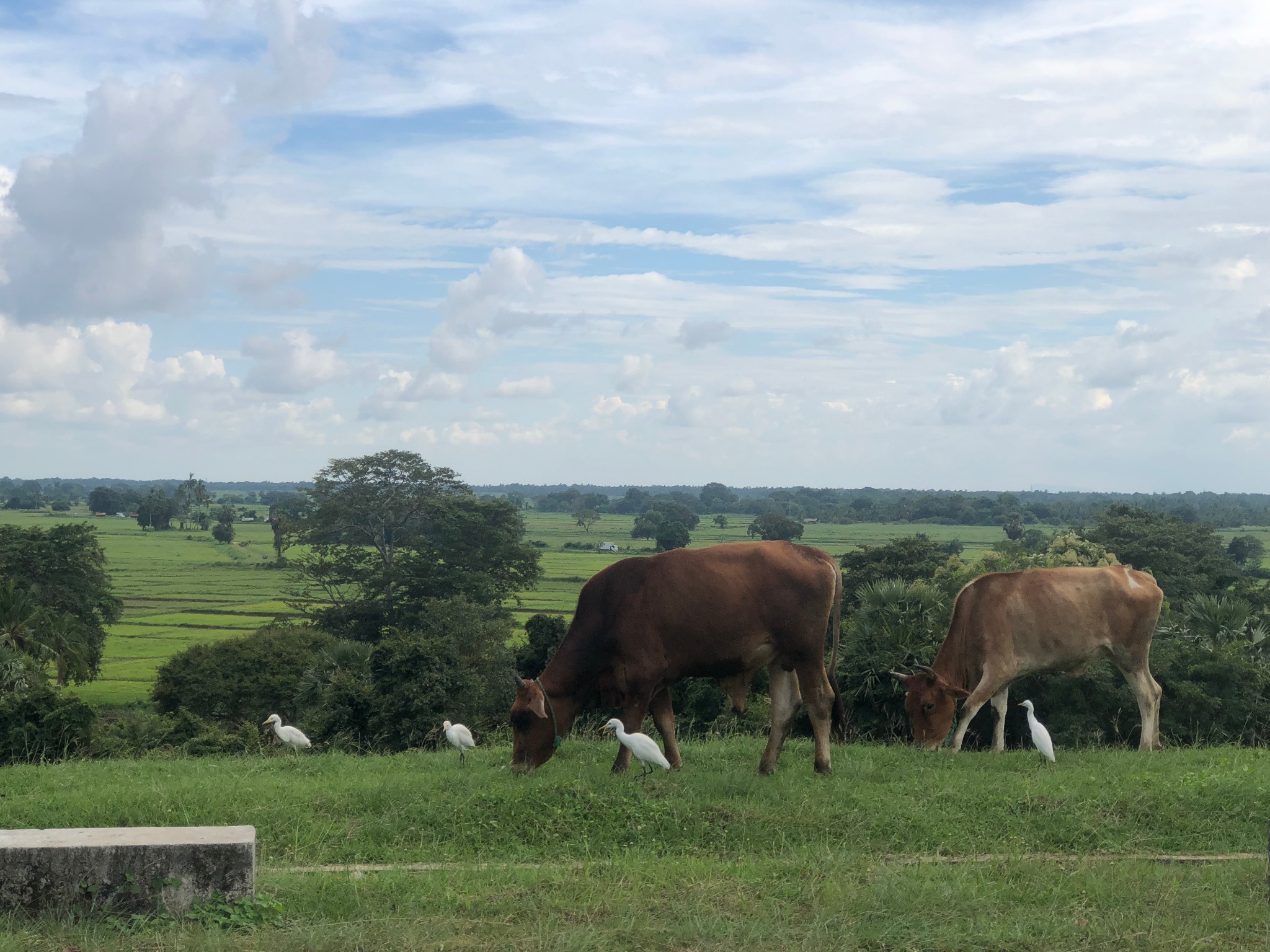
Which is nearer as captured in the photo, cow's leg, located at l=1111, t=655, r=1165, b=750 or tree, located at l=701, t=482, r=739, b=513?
cow's leg, located at l=1111, t=655, r=1165, b=750

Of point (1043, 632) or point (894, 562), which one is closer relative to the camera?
point (1043, 632)

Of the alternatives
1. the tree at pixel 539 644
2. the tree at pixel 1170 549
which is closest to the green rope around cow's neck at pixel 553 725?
the tree at pixel 539 644

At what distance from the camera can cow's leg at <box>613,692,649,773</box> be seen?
35.4 ft

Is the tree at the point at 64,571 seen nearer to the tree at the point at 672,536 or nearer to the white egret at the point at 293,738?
the white egret at the point at 293,738

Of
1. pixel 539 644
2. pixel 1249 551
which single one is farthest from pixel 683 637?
pixel 1249 551

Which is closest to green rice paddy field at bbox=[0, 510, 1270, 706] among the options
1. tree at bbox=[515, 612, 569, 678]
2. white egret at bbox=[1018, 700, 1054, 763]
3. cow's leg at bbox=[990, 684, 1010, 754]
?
tree at bbox=[515, 612, 569, 678]

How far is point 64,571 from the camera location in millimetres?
47562

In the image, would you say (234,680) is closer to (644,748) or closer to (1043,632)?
(1043,632)

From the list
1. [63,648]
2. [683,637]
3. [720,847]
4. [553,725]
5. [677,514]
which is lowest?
[63,648]

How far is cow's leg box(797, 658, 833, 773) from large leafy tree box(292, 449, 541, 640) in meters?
38.9

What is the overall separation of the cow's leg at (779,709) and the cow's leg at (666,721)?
86 centimetres

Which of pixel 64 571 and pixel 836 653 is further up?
pixel 836 653

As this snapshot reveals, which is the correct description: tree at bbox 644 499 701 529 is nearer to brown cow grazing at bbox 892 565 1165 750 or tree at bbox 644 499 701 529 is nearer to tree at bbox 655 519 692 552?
tree at bbox 655 519 692 552

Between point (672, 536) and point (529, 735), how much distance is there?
83161 mm
